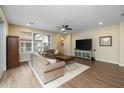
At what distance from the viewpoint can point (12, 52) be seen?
14.0 ft

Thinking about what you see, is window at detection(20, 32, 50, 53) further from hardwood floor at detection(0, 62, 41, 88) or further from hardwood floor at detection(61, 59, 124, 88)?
hardwood floor at detection(61, 59, 124, 88)

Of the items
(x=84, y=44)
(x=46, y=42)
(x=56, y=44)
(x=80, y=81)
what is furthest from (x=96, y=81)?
(x=56, y=44)

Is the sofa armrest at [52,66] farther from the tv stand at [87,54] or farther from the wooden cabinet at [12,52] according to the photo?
the tv stand at [87,54]

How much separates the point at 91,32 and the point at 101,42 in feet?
4.16

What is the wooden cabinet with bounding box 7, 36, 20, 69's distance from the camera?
414cm

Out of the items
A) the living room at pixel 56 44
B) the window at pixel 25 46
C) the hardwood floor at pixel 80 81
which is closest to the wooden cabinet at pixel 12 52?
the living room at pixel 56 44

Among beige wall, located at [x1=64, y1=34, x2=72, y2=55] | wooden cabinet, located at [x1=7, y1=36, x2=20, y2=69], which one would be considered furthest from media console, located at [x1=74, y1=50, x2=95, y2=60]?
wooden cabinet, located at [x1=7, y1=36, x2=20, y2=69]

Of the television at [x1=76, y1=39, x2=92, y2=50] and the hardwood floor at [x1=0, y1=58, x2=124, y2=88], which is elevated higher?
the television at [x1=76, y1=39, x2=92, y2=50]

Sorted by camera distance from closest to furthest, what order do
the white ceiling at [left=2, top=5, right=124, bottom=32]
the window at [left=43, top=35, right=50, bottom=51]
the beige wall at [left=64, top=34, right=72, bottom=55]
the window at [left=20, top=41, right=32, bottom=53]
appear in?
the white ceiling at [left=2, top=5, right=124, bottom=32] → the window at [left=20, top=41, right=32, bottom=53] → the window at [left=43, top=35, right=50, bottom=51] → the beige wall at [left=64, top=34, right=72, bottom=55]

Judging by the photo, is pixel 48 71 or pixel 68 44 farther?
pixel 68 44

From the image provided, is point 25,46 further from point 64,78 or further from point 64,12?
point 64,78
